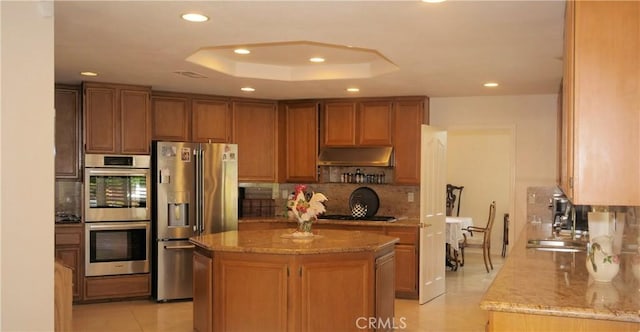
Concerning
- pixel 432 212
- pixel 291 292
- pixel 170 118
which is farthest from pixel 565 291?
pixel 170 118

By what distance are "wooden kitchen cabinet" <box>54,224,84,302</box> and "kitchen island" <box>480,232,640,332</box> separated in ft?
14.0

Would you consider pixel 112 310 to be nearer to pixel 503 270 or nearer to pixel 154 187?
pixel 154 187

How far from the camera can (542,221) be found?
6.45 meters

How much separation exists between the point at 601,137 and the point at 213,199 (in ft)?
15.2

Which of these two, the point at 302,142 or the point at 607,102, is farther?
the point at 302,142

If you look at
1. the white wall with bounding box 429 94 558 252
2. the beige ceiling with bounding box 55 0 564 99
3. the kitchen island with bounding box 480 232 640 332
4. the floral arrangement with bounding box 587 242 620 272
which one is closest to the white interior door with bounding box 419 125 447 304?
the white wall with bounding box 429 94 558 252

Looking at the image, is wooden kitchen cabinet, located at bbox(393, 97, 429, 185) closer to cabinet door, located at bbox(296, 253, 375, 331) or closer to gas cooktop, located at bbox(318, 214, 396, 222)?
gas cooktop, located at bbox(318, 214, 396, 222)

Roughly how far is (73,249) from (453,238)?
4.84 metres

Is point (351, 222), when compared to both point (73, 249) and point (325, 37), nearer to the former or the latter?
point (73, 249)

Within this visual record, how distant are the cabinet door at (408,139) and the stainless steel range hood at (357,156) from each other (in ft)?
0.41

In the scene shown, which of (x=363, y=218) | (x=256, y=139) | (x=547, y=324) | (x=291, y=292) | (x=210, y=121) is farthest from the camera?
(x=256, y=139)

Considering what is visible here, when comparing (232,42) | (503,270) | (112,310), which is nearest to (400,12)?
(232,42)

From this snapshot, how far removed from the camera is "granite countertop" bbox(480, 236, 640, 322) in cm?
258

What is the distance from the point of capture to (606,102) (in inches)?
94.5
